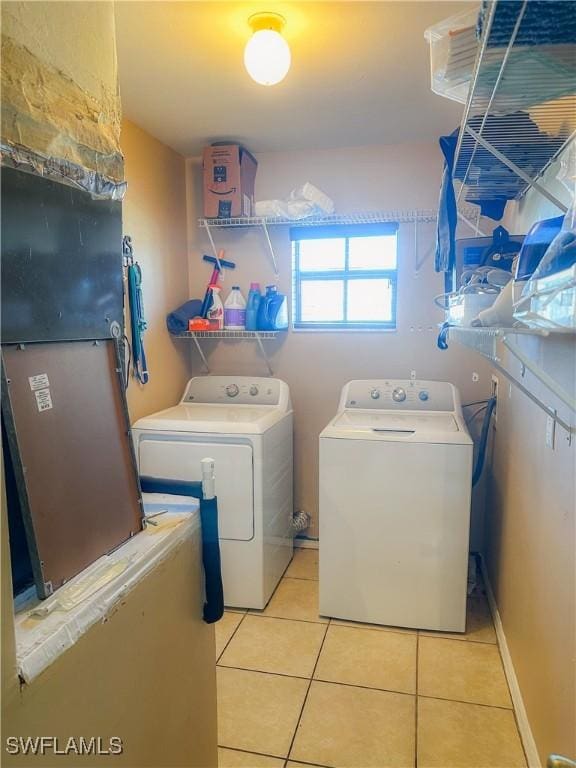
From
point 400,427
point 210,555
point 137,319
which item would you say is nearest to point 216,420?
point 137,319

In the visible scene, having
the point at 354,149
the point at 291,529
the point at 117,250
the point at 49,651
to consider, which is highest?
the point at 354,149

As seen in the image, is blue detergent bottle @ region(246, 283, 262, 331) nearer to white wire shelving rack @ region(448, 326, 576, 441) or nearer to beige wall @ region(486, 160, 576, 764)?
beige wall @ region(486, 160, 576, 764)

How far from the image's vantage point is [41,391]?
0.92 metres

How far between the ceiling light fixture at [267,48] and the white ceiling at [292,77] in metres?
0.03

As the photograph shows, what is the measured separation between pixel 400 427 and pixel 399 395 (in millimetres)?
447

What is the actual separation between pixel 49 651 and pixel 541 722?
4.91 feet

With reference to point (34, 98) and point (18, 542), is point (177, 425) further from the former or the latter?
Result: point (34, 98)

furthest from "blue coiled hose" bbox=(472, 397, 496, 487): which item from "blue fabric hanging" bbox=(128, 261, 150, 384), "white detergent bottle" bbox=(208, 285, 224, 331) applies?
"blue fabric hanging" bbox=(128, 261, 150, 384)

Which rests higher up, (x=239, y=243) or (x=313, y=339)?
(x=239, y=243)

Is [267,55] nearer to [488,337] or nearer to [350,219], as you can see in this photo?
[488,337]

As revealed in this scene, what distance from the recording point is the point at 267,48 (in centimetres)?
169

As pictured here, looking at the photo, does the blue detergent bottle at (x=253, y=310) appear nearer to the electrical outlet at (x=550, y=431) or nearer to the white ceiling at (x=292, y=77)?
the white ceiling at (x=292, y=77)

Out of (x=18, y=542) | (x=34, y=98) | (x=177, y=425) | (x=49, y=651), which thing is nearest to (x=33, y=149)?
(x=34, y=98)

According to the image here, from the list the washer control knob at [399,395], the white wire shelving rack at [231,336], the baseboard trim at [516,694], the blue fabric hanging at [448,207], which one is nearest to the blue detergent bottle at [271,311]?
the white wire shelving rack at [231,336]
